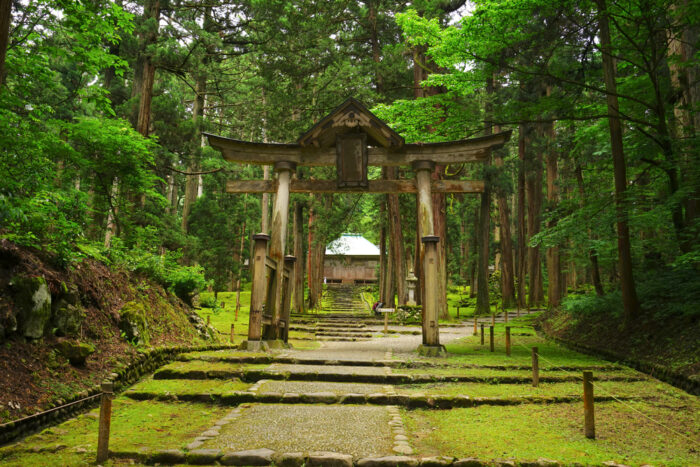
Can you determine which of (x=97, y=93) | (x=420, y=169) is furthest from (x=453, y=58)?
(x=97, y=93)

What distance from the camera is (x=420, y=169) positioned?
9.45 metres

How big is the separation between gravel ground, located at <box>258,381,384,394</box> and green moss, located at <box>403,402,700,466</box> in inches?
33.8

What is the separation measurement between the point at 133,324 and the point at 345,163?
209 inches

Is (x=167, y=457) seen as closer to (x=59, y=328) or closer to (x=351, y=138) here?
(x=59, y=328)

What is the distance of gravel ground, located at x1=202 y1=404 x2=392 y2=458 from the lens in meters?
3.71

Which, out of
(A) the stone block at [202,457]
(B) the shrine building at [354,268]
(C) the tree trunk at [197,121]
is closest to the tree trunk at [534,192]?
(C) the tree trunk at [197,121]

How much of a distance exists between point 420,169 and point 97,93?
21.7ft

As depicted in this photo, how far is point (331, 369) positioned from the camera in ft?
21.7

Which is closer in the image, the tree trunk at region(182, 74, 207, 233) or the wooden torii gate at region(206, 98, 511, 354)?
the wooden torii gate at region(206, 98, 511, 354)

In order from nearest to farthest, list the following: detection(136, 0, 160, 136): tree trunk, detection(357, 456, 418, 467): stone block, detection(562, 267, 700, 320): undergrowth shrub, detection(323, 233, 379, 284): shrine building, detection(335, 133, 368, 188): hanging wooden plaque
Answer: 1. detection(357, 456, 418, 467): stone block
2. detection(562, 267, 700, 320): undergrowth shrub
3. detection(335, 133, 368, 188): hanging wooden plaque
4. detection(136, 0, 160, 136): tree trunk
5. detection(323, 233, 379, 284): shrine building

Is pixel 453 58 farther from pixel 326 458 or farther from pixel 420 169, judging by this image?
pixel 326 458

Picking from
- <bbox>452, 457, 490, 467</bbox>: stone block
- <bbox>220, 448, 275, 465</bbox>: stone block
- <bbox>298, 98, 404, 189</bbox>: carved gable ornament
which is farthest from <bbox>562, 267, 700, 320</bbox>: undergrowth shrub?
<bbox>220, 448, 275, 465</bbox>: stone block

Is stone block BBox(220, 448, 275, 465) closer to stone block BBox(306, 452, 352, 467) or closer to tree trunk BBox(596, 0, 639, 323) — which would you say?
stone block BBox(306, 452, 352, 467)

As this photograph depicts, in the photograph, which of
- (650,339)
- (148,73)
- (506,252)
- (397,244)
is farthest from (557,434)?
(506,252)
